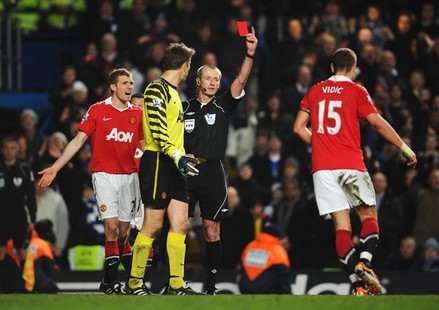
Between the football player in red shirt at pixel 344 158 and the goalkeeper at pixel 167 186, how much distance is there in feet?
4.63

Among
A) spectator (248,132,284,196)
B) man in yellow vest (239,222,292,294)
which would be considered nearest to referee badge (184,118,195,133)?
man in yellow vest (239,222,292,294)

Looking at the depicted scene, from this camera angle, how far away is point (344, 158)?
1338 centimetres

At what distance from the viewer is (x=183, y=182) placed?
42.7 ft

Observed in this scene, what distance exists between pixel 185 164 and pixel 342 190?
1.86 meters

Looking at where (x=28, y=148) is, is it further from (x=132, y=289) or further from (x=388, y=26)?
(x=132, y=289)

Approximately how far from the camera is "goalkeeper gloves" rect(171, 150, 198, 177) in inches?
485

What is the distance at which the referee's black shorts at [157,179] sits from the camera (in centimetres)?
1283

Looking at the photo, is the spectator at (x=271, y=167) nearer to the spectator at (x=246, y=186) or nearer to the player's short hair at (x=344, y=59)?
the spectator at (x=246, y=186)

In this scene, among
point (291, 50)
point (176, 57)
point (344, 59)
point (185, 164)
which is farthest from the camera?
point (291, 50)

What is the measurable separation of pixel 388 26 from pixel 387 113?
3128 millimetres

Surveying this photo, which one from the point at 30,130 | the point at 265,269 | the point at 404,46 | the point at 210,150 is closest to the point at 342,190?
the point at 210,150

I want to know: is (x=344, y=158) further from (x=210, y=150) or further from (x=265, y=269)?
(x=265, y=269)

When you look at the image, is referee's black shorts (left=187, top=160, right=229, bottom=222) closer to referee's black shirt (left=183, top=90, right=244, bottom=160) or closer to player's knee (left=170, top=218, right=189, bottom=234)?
referee's black shirt (left=183, top=90, right=244, bottom=160)

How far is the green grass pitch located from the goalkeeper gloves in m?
1.26
